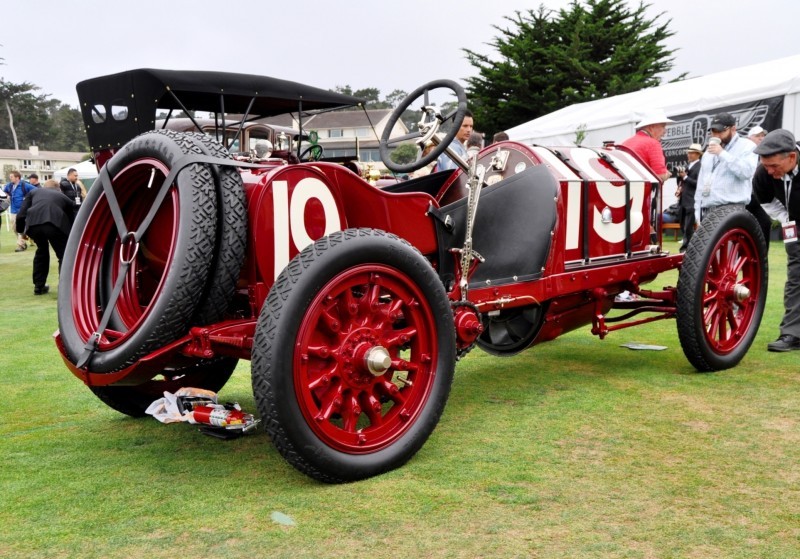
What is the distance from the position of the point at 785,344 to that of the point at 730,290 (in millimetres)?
819

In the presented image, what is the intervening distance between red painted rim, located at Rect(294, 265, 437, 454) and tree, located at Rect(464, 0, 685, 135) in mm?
24950

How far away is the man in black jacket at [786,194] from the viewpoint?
4.96 m

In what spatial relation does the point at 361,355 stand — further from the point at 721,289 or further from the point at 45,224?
the point at 45,224

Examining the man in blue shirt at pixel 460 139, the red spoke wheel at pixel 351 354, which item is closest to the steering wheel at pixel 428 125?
the red spoke wheel at pixel 351 354

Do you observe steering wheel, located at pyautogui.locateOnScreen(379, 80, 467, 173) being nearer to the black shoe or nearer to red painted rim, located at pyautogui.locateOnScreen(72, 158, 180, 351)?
Result: red painted rim, located at pyautogui.locateOnScreen(72, 158, 180, 351)

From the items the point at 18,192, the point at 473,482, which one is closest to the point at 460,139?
the point at 473,482

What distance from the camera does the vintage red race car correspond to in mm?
2738

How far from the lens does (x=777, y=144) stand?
16.1ft

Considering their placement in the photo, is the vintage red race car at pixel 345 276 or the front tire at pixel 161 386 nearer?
the vintage red race car at pixel 345 276

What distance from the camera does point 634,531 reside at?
2359 millimetres

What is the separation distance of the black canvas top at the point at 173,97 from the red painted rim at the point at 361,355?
3915mm

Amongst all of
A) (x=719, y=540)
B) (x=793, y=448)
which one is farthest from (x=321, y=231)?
(x=793, y=448)

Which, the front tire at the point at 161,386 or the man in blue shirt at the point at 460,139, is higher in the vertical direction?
the man in blue shirt at the point at 460,139

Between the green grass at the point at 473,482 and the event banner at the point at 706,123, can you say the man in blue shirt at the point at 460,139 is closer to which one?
the green grass at the point at 473,482
